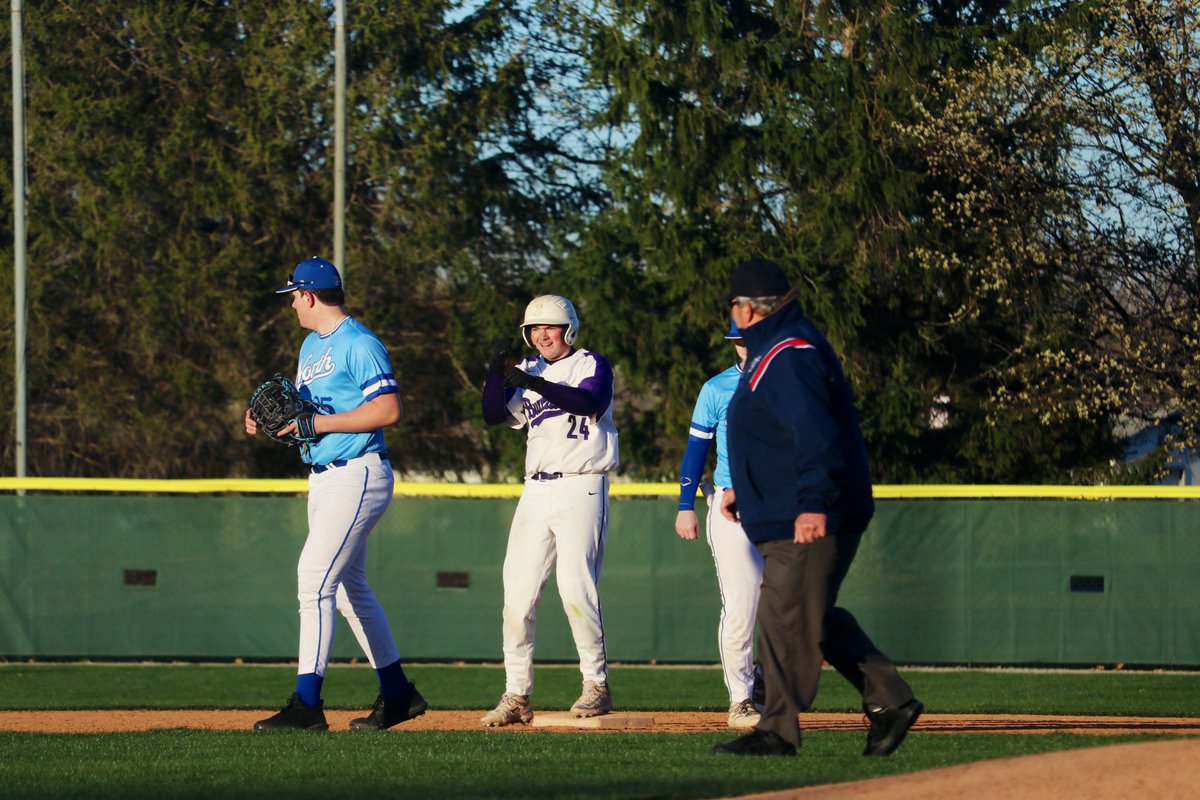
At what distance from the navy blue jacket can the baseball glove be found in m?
2.15

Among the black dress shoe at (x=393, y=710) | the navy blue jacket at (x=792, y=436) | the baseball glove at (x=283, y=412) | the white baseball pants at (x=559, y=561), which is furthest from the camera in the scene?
the white baseball pants at (x=559, y=561)

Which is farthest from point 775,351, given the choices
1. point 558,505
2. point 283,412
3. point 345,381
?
point 283,412

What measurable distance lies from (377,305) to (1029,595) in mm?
11722

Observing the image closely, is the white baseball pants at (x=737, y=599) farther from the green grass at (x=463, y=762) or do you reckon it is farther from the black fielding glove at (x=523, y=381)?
the black fielding glove at (x=523, y=381)

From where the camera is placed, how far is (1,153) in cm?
2300

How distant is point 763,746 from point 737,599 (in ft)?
7.32

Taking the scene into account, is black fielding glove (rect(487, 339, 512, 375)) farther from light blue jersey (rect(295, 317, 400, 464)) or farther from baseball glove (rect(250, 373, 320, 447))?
baseball glove (rect(250, 373, 320, 447))

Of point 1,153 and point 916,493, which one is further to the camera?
point 1,153

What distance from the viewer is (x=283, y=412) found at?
7.06m

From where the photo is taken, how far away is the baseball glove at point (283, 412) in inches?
277

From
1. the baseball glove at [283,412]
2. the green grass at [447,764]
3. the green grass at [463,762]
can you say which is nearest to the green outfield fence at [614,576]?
the green grass at [463,762]

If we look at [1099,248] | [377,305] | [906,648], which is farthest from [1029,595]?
[377,305]

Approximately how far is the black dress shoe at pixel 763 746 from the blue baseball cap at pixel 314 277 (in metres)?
2.86

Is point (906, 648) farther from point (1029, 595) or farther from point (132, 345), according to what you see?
point (132, 345)
